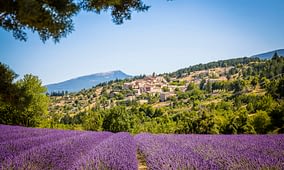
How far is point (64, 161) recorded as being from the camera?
5.56m

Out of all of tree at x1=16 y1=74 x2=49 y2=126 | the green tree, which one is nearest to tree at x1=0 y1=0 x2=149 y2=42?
tree at x1=16 y1=74 x2=49 y2=126

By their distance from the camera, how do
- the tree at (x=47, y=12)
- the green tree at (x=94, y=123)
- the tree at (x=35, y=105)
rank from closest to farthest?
the tree at (x=47, y=12) → the tree at (x=35, y=105) → the green tree at (x=94, y=123)

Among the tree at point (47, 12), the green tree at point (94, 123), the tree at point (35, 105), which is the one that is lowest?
the green tree at point (94, 123)

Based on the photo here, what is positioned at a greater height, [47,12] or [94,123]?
[47,12]

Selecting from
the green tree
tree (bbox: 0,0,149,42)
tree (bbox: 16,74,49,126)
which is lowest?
the green tree

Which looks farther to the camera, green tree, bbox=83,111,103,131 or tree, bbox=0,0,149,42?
green tree, bbox=83,111,103,131

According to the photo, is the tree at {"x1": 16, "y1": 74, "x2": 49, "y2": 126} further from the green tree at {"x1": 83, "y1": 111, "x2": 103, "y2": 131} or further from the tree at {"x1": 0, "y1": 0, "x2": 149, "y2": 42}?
the tree at {"x1": 0, "y1": 0, "x2": 149, "y2": 42}

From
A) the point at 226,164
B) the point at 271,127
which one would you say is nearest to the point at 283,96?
the point at 271,127

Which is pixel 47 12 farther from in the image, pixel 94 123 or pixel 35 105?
pixel 94 123

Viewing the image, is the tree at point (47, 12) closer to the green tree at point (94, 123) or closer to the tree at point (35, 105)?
the tree at point (35, 105)

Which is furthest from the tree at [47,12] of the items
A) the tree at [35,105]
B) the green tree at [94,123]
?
the green tree at [94,123]

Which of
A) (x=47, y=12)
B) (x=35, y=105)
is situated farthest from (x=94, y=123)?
(x=47, y=12)

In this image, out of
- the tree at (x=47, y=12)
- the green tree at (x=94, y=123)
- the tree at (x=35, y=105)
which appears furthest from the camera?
the green tree at (x=94, y=123)

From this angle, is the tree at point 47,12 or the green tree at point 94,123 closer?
the tree at point 47,12
